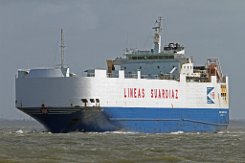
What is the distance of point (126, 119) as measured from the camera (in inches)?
2360

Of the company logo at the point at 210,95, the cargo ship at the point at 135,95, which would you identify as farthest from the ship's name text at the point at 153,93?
the company logo at the point at 210,95

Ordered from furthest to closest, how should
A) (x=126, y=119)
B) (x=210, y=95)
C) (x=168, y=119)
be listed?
1. (x=210, y=95)
2. (x=168, y=119)
3. (x=126, y=119)

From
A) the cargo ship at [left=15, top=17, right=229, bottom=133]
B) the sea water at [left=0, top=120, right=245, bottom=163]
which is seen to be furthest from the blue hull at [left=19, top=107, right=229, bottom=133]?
the sea water at [left=0, top=120, right=245, bottom=163]

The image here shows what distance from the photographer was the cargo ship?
187ft

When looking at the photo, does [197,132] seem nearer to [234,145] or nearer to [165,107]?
[165,107]

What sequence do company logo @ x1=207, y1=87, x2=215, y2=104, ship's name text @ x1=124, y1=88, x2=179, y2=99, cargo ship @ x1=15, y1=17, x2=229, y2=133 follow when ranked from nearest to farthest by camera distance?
1. cargo ship @ x1=15, y1=17, x2=229, y2=133
2. ship's name text @ x1=124, y1=88, x2=179, y2=99
3. company logo @ x1=207, y1=87, x2=215, y2=104

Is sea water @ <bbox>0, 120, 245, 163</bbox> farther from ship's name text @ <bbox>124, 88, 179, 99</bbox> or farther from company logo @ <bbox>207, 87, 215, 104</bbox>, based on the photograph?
company logo @ <bbox>207, 87, 215, 104</bbox>

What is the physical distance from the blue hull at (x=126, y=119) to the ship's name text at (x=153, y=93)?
36.1 inches

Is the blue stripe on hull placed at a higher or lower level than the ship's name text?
lower

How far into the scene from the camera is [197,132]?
67.1m

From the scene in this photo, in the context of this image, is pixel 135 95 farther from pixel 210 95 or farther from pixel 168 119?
pixel 210 95

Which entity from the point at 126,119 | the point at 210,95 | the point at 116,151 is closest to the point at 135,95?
the point at 126,119

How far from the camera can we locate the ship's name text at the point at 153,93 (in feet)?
198

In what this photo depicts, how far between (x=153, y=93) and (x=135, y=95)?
202cm
